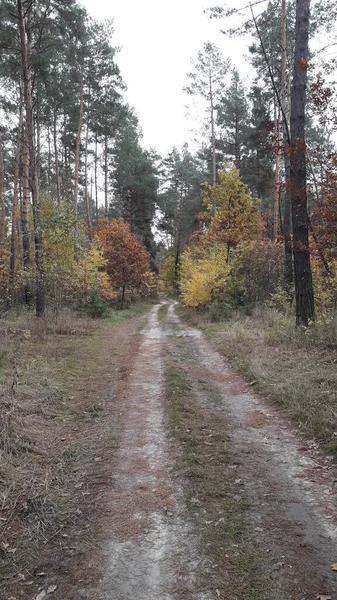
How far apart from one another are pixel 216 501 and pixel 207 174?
33054 mm

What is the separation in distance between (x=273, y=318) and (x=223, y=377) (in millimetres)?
4308

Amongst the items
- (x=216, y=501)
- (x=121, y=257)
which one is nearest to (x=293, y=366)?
(x=216, y=501)

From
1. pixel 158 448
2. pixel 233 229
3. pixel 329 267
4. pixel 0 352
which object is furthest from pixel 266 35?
pixel 158 448

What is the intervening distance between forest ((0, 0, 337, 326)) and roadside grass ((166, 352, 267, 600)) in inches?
166

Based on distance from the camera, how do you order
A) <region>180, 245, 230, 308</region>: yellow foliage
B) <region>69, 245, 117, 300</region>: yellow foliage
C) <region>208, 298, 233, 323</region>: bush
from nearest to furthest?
<region>208, 298, 233, 323</region>: bush, <region>69, 245, 117, 300</region>: yellow foliage, <region>180, 245, 230, 308</region>: yellow foliage

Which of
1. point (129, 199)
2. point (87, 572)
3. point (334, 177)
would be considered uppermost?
point (129, 199)

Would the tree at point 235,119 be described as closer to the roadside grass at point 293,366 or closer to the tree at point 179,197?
the tree at point 179,197

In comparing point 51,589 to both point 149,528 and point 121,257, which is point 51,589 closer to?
point 149,528

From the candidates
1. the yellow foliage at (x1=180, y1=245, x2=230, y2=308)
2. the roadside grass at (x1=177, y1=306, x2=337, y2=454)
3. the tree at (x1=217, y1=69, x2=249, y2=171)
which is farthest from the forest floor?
the tree at (x1=217, y1=69, x2=249, y2=171)

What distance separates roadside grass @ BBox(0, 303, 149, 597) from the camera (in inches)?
129

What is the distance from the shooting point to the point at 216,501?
11.6 feet

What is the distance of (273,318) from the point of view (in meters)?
11.5

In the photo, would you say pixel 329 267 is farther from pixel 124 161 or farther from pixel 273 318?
pixel 124 161

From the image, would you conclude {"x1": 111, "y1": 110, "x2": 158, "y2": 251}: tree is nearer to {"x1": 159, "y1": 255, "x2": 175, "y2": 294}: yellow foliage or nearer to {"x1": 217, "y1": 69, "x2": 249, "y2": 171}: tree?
{"x1": 217, "y1": 69, "x2": 249, "y2": 171}: tree
